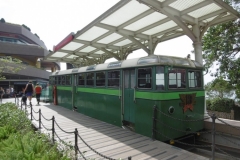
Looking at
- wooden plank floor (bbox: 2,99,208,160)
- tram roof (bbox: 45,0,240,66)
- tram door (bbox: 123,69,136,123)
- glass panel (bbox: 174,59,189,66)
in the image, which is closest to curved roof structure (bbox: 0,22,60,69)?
tram roof (bbox: 45,0,240,66)

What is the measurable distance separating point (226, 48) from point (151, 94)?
1015 centimetres

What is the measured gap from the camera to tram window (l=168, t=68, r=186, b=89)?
19.8ft

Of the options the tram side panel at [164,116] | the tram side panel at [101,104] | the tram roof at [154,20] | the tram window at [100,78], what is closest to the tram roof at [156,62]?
the tram window at [100,78]

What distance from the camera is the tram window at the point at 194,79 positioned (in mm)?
6705

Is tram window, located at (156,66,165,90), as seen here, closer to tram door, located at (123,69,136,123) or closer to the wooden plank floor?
tram door, located at (123,69,136,123)

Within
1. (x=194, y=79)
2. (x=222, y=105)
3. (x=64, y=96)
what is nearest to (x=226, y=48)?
(x=222, y=105)

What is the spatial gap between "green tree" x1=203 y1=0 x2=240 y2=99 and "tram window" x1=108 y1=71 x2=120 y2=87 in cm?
940

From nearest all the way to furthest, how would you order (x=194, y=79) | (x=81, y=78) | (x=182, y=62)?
(x=182, y=62), (x=194, y=79), (x=81, y=78)

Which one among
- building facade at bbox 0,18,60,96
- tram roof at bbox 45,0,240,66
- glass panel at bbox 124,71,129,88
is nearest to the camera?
glass panel at bbox 124,71,129,88

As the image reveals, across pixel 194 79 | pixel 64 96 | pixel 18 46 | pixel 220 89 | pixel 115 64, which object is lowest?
pixel 64 96

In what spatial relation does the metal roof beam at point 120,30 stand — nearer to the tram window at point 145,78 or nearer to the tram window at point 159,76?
the tram window at point 145,78

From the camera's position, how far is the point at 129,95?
273 inches

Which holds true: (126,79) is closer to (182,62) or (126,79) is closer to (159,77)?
(159,77)

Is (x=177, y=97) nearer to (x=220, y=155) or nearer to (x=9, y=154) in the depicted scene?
(x=220, y=155)
